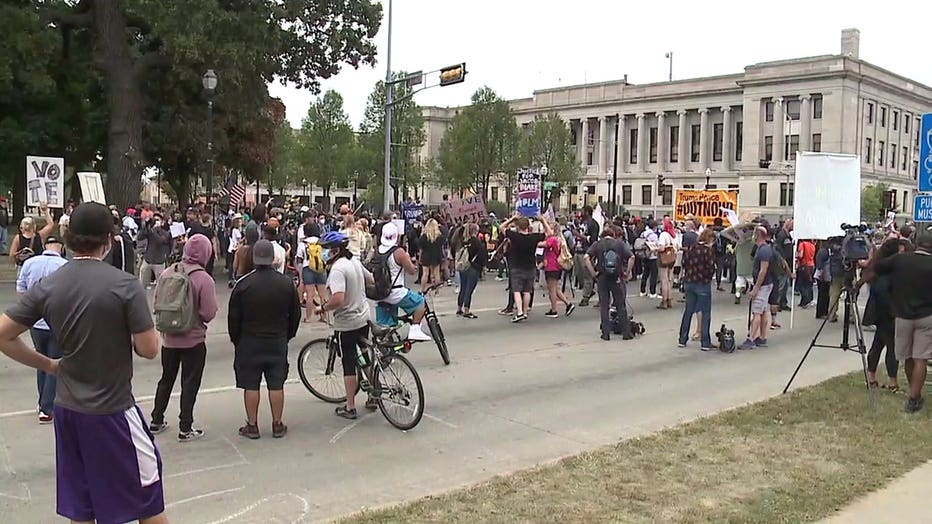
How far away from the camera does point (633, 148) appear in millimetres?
99188

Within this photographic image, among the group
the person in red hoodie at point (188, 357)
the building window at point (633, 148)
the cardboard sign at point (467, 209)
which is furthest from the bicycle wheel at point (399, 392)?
the building window at point (633, 148)

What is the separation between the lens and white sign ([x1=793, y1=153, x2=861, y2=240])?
42.4 feet

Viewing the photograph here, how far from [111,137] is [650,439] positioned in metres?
23.7

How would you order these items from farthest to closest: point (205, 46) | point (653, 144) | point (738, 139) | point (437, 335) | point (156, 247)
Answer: point (653, 144) → point (738, 139) → point (205, 46) → point (156, 247) → point (437, 335)

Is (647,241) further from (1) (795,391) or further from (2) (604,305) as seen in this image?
(1) (795,391)

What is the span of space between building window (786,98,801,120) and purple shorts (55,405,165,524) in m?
86.5

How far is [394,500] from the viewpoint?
574 cm

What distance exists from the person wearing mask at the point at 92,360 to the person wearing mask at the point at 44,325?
3.35 m

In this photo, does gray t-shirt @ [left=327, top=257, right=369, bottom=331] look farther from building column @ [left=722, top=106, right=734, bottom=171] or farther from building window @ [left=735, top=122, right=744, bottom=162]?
building column @ [left=722, top=106, right=734, bottom=171]

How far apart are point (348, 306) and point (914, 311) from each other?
18.5 ft

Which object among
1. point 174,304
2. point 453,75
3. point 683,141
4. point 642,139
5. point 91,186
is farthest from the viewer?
point 642,139

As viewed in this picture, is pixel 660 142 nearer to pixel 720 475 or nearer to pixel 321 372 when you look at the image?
pixel 321 372

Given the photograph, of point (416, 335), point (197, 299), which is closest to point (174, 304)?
point (197, 299)

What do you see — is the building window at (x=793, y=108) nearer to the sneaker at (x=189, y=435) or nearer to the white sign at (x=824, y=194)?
the white sign at (x=824, y=194)
